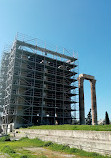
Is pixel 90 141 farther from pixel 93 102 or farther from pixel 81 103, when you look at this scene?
pixel 93 102

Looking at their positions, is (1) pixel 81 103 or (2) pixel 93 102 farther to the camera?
(2) pixel 93 102

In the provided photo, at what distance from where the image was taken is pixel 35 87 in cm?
2794

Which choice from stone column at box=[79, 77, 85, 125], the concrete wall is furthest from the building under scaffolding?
the concrete wall

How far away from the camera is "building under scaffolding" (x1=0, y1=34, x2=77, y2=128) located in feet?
87.4

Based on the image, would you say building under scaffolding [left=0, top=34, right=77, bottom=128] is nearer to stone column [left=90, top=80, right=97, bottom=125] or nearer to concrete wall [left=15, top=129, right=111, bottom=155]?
stone column [left=90, top=80, right=97, bottom=125]

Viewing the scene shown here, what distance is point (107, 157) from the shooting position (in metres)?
7.49

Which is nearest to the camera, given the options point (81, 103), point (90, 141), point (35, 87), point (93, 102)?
point (90, 141)

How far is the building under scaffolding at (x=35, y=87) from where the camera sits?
26.6m

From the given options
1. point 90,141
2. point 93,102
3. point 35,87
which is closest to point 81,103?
point 93,102

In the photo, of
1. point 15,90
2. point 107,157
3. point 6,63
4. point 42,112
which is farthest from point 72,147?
point 6,63

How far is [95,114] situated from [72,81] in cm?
914

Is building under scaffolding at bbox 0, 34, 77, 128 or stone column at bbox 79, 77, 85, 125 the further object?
stone column at bbox 79, 77, 85, 125

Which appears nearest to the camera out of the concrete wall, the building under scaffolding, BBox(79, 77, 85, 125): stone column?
the concrete wall

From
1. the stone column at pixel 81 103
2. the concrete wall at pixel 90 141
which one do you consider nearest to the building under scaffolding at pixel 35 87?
the stone column at pixel 81 103
